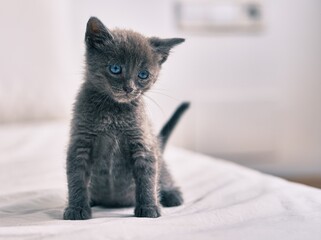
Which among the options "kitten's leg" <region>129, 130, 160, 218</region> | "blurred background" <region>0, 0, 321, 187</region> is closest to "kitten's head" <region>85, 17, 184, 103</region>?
"kitten's leg" <region>129, 130, 160, 218</region>

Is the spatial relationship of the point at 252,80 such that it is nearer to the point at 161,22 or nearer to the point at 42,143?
the point at 161,22

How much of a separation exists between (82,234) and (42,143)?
1397 mm

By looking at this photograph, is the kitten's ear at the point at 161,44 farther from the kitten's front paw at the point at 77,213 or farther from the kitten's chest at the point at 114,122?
the kitten's front paw at the point at 77,213

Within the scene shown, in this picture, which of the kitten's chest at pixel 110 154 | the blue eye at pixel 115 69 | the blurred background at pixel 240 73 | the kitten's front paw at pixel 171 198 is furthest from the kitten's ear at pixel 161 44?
the blurred background at pixel 240 73

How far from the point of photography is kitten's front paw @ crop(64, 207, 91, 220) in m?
1.14

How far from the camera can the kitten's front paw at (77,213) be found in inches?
44.9

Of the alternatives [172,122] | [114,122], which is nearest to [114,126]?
[114,122]

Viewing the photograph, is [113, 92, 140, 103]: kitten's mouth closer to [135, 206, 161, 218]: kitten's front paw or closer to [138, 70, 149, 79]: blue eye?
[138, 70, 149, 79]: blue eye

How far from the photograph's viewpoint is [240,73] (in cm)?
378

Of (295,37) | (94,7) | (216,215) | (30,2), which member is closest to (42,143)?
(30,2)

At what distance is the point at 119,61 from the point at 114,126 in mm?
159

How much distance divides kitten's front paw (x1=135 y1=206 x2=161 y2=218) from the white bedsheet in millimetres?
38

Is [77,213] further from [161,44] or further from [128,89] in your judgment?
[161,44]

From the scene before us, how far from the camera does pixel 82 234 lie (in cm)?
93
